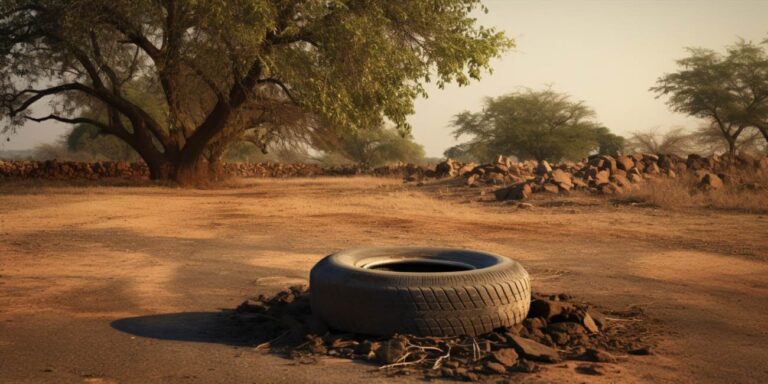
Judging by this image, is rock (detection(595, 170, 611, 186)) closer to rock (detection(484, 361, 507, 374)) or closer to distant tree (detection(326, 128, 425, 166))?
rock (detection(484, 361, 507, 374))

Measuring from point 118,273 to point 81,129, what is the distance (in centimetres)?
4910

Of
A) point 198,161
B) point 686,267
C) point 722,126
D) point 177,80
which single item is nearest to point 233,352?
point 686,267

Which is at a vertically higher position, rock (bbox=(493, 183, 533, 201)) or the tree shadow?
rock (bbox=(493, 183, 533, 201))

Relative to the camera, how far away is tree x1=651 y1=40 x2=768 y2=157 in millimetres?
35750

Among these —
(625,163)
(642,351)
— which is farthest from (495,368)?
(625,163)

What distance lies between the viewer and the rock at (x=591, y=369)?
4109 mm

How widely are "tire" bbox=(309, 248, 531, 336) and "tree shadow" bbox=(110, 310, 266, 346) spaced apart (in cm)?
58

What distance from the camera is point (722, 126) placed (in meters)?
37.4

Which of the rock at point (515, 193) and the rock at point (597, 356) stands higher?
the rock at point (515, 193)

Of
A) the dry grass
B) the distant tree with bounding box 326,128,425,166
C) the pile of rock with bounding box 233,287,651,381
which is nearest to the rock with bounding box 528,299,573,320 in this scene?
the pile of rock with bounding box 233,287,651,381

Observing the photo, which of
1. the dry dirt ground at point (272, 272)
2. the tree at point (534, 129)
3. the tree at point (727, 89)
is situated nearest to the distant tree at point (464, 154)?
the tree at point (534, 129)

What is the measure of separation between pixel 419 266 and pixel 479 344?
4.93 ft

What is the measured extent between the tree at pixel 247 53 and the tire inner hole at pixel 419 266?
1118 cm

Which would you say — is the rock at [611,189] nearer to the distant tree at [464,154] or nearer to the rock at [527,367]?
the rock at [527,367]
